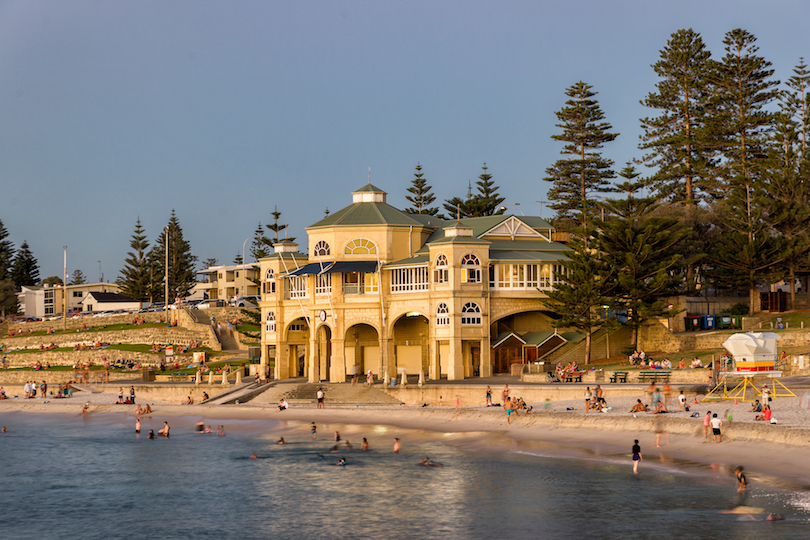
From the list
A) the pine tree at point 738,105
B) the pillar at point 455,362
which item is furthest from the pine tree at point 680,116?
the pillar at point 455,362

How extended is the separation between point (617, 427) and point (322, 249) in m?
21.5

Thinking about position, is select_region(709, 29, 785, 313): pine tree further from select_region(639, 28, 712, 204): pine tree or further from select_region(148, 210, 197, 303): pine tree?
select_region(148, 210, 197, 303): pine tree

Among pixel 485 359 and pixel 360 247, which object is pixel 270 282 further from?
pixel 485 359

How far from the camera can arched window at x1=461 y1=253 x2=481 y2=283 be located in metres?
41.8

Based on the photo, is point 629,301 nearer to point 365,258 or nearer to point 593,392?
point 593,392

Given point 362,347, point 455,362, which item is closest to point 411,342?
point 362,347

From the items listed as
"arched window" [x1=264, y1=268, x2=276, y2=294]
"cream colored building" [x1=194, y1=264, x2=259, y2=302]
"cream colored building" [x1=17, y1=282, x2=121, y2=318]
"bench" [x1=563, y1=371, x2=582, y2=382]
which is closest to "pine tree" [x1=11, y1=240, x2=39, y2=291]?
"cream colored building" [x1=17, y1=282, x2=121, y2=318]

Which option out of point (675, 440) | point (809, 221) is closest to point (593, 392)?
point (675, 440)

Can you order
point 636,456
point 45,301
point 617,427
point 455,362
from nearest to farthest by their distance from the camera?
point 636,456, point 617,427, point 455,362, point 45,301

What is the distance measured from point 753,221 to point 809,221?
3879 millimetres

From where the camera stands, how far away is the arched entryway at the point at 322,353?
44.5 metres

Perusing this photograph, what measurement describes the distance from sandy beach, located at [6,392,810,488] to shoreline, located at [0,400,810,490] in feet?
0.09

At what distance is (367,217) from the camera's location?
151 ft

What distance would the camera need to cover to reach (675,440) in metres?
26.8
